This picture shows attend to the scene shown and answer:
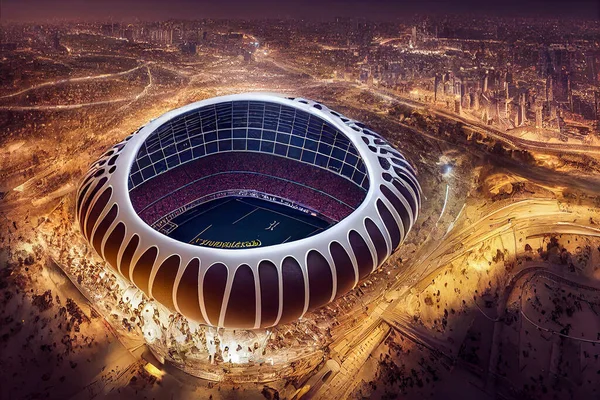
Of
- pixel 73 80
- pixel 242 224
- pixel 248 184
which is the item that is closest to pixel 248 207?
pixel 242 224

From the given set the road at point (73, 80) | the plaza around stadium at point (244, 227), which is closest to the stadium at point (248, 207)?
the plaza around stadium at point (244, 227)

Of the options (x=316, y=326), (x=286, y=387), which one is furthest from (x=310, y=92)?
(x=286, y=387)

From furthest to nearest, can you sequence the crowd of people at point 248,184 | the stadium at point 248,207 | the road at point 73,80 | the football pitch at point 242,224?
1. the road at point 73,80
2. the crowd of people at point 248,184
3. the football pitch at point 242,224
4. the stadium at point 248,207

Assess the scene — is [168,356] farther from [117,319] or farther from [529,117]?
[529,117]

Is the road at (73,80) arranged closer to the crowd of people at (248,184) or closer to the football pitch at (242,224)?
the crowd of people at (248,184)

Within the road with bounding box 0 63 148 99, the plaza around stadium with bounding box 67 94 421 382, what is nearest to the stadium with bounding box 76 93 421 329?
the plaza around stadium with bounding box 67 94 421 382

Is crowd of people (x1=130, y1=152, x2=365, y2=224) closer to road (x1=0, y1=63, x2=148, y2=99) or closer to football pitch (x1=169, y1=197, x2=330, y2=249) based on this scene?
football pitch (x1=169, y1=197, x2=330, y2=249)

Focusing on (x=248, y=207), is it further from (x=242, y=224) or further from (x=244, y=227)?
(x=244, y=227)
